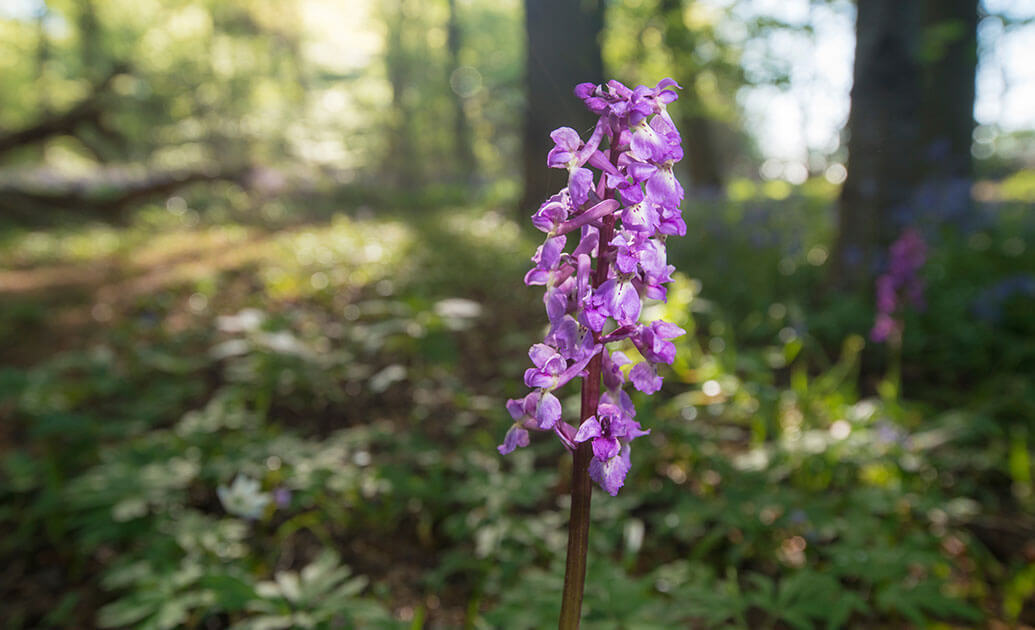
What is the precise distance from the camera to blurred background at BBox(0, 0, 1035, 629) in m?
2.12

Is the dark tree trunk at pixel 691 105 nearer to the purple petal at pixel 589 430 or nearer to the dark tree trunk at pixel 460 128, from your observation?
the purple petal at pixel 589 430

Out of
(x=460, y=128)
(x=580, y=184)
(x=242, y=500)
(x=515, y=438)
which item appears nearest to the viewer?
(x=580, y=184)

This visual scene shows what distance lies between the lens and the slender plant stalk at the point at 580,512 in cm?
107

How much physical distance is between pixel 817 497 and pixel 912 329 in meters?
2.56

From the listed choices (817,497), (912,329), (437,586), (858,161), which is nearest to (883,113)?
(858,161)

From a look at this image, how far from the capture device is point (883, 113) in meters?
4.32

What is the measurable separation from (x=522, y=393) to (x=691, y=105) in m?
8.21

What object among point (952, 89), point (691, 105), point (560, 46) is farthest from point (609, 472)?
point (691, 105)

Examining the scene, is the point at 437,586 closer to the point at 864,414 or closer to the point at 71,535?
the point at 71,535

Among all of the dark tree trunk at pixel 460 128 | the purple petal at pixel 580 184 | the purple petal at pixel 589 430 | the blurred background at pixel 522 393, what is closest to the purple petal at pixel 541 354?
the purple petal at pixel 589 430

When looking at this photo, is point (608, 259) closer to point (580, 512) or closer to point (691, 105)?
point (580, 512)

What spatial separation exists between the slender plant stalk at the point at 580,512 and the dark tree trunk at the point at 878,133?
4294 millimetres

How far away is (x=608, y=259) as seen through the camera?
1032 millimetres

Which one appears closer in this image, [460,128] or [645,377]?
[645,377]
